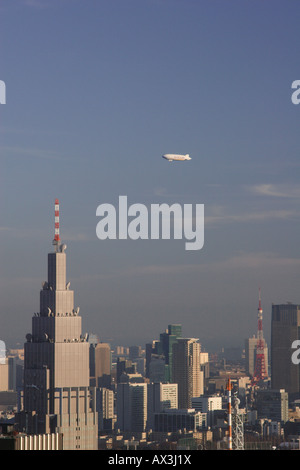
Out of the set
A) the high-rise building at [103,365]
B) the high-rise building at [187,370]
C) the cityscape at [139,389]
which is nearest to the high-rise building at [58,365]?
the cityscape at [139,389]

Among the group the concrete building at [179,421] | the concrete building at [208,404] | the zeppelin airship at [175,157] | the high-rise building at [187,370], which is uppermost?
the zeppelin airship at [175,157]

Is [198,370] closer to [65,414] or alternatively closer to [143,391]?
[143,391]

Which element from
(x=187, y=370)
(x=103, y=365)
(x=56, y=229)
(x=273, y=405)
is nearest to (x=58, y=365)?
(x=56, y=229)

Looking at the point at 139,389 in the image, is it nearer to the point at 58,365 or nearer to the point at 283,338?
the point at 58,365

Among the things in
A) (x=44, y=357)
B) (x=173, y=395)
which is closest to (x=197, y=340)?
(x=173, y=395)

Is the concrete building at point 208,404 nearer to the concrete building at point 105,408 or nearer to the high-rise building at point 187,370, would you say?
the high-rise building at point 187,370
